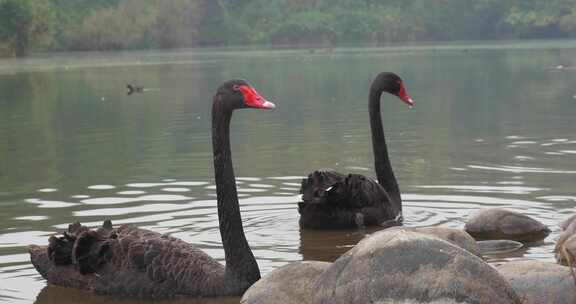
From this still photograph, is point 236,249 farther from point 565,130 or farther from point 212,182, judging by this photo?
point 565,130

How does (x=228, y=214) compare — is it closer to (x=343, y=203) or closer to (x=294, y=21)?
(x=343, y=203)

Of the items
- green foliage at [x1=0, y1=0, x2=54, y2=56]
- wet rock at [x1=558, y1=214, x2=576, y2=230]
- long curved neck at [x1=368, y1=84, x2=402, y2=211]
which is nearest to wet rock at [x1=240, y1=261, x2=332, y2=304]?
wet rock at [x1=558, y1=214, x2=576, y2=230]

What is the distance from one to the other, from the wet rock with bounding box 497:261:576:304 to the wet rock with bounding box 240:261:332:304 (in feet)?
2.92

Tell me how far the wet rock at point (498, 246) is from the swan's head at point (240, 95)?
190 centimetres

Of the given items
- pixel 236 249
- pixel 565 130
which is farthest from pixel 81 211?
pixel 565 130

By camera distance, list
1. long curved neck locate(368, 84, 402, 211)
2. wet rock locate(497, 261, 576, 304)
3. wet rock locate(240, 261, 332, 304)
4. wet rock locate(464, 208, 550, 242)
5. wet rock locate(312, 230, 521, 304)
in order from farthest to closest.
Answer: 1. long curved neck locate(368, 84, 402, 211)
2. wet rock locate(464, 208, 550, 242)
3. wet rock locate(240, 261, 332, 304)
4. wet rock locate(497, 261, 576, 304)
5. wet rock locate(312, 230, 521, 304)

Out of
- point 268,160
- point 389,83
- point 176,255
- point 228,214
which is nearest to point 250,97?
point 228,214

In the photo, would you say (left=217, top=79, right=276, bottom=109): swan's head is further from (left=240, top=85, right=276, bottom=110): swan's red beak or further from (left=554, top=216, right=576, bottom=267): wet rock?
(left=554, top=216, right=576, bottom=267): wet rock

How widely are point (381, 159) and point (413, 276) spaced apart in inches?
161

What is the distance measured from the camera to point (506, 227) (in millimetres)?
7609

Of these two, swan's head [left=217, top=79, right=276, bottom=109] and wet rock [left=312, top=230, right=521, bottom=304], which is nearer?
wet rock [left=312, top=230, right=521, bottom=304]

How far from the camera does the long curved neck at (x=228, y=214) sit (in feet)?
19.7

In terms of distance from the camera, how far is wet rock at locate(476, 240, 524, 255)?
707 centimetres

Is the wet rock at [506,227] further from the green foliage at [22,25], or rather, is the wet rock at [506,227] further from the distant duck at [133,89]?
the green foliage at [22,25]
